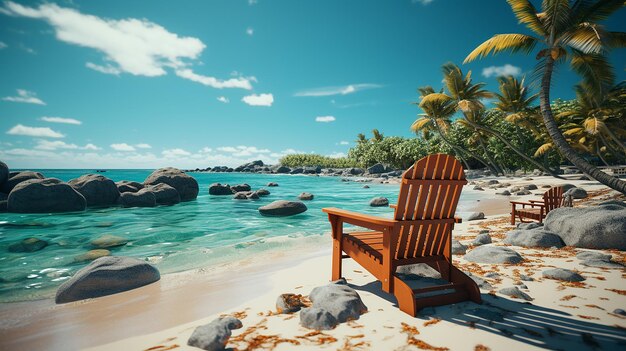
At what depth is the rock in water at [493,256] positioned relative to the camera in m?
4.62

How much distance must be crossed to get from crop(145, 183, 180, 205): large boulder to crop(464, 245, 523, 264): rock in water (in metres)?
18.1

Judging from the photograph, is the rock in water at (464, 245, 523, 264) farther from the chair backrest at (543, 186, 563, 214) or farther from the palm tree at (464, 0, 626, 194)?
the palm tree at (464, 0, 626, 194)

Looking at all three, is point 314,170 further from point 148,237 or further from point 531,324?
point 531,324

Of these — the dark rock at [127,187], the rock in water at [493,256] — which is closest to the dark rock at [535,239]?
the rock in water at [493,256]

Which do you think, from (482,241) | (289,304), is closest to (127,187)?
(289,304)

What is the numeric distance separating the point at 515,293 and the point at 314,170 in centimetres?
7795

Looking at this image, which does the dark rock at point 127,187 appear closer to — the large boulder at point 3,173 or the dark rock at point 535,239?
the large boulder at point 3,173

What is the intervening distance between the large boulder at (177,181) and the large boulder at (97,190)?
284 cm

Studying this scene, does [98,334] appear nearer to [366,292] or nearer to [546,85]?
[366,292]

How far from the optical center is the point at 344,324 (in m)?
2.81

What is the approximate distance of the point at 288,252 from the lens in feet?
22.7

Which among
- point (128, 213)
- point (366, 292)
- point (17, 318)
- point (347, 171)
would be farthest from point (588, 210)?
point (347, 171)


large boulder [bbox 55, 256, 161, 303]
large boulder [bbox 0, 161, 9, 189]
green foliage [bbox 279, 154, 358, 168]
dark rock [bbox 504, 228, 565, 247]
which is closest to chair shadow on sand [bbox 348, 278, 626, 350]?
dark rock [bbox 504, 228, 565, 247]

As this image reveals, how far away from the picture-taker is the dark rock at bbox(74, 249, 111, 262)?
22.5ft
